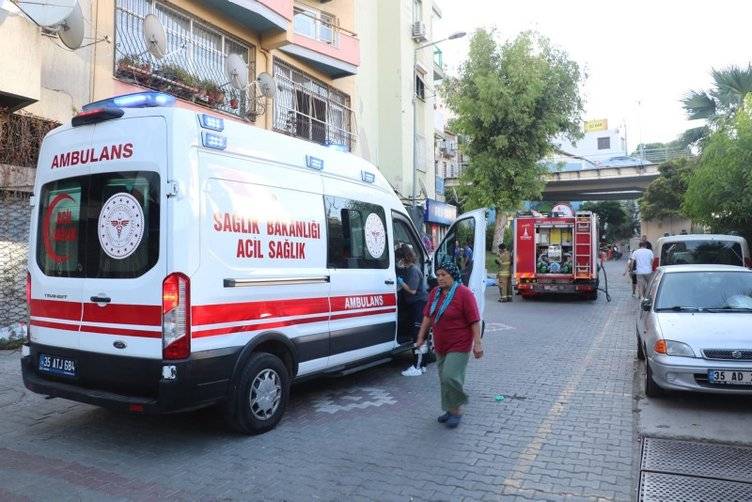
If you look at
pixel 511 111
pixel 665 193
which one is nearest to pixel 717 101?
pixel 511 111

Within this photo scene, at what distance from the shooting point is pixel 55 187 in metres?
5.02

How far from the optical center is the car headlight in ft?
18.8

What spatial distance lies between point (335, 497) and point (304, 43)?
46.0ft

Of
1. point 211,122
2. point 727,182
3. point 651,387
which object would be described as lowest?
point 651,387

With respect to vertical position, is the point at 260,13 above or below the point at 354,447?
above

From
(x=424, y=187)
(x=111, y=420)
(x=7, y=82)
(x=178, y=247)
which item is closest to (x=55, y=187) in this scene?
(x=178, y=247)

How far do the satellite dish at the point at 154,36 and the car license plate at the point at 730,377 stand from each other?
393 inches

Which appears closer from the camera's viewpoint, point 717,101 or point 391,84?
point 717,101

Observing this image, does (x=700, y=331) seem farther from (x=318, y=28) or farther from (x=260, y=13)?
(x=318, y=28)

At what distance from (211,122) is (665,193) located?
44.1 metres

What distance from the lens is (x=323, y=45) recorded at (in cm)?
1648

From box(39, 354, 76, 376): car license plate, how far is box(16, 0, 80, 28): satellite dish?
207 inches

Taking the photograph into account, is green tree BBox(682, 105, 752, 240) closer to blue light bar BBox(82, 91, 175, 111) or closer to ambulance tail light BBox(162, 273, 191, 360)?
blue light bar BBox(82, 91, 175, 111)

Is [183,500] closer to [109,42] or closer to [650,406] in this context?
[650,406]
